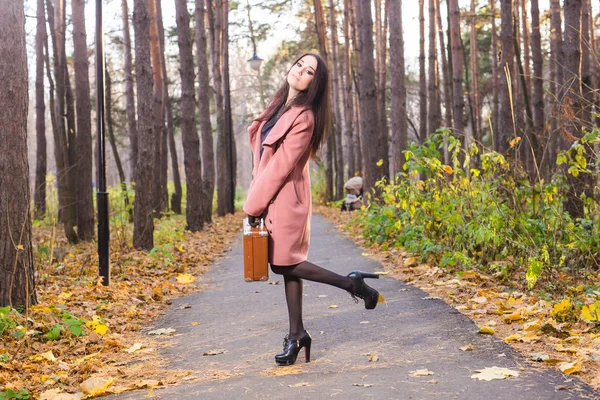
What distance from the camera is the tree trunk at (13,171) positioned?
6336 millimetres

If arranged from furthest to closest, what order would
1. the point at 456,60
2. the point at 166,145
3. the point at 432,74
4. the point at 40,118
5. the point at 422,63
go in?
the point at 422,63, the point at 432,74, the point at 166,145, the point at 40,118, the point at 456,60

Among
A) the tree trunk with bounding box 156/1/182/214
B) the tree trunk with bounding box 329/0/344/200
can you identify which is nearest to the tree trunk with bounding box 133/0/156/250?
the tree trunk with bounding box 156/1/182/214

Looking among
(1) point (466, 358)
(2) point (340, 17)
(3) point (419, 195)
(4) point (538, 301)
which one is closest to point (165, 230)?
(3) point (419, 195)

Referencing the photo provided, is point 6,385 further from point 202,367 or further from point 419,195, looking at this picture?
point 419,195

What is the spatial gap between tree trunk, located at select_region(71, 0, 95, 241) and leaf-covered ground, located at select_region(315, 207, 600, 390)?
8.72 meters

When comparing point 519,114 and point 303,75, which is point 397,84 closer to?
point 519,114

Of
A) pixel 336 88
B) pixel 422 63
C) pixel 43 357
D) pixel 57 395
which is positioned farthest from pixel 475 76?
pixel 57 395

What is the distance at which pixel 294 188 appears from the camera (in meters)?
4.78

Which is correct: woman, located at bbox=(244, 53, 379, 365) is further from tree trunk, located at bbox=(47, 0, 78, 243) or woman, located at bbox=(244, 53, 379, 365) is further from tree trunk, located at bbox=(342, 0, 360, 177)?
tree trunk, located at bbox=(342, 0, 360, 177)

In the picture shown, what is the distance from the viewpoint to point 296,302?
15.9ft

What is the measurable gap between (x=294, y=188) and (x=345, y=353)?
121 centimetres

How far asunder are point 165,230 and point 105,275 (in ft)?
25.7

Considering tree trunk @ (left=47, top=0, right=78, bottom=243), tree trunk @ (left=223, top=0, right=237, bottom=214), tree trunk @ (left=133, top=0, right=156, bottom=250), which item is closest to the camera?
tree trunk @ (left=133, top=0, right=156, bottom=250)

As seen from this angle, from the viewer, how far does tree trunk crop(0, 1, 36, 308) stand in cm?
634
